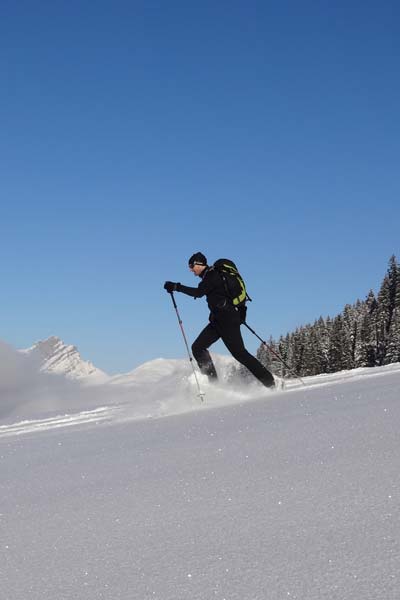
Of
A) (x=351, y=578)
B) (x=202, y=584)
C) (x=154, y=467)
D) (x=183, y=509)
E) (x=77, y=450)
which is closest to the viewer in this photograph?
(x=351, y=578)

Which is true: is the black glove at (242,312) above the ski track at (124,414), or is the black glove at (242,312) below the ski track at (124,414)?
above

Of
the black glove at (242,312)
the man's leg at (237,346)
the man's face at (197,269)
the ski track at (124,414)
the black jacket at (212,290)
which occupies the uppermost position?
the man's face at (197,269)

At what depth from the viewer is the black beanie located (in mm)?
8906

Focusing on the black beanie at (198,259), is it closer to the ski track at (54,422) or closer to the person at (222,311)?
the person at (222,311)

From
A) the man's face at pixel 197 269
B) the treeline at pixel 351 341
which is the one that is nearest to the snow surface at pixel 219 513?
the man's face at pixel 197 269

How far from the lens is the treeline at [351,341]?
72.2 meters

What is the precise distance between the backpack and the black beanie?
19 cm

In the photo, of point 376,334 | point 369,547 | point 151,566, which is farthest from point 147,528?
point 376,334

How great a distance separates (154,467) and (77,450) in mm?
1536

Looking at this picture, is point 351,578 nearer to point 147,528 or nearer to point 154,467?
point 147,528

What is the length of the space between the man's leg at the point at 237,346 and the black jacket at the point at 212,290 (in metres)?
0.19

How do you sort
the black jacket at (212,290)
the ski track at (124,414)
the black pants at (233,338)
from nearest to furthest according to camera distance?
the ski track at (124,414)
the black jacket at (212,290)
the black pants at (233,338)

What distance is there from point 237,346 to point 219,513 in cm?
665

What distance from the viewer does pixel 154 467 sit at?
342cm
